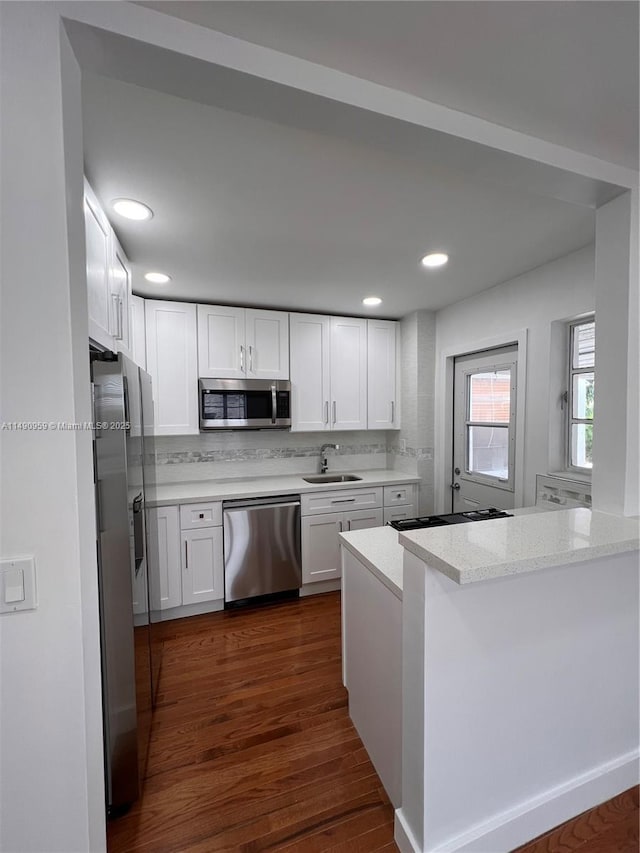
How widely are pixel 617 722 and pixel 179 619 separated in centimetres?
259

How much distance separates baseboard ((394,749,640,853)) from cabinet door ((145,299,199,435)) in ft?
8.65

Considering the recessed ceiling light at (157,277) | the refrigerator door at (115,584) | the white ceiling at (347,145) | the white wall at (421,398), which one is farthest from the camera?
the white wall at (421,398)

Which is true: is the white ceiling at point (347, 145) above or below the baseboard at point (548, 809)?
above

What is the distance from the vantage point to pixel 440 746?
42.7 inches

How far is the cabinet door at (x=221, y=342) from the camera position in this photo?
2.93 meters

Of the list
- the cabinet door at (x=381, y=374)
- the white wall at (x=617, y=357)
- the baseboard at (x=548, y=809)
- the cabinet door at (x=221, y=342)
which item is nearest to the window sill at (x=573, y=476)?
the white wall at (x=617, y=357)

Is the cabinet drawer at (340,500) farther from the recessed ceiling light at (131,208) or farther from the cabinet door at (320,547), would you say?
the recessed ceiling light at (131,208)

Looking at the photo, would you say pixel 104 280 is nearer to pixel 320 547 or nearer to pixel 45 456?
pixel 45 456

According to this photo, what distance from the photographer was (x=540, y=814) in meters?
1.22

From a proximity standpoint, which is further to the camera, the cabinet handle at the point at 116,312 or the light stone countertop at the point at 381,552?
the cabinet handle at the point at 116,312

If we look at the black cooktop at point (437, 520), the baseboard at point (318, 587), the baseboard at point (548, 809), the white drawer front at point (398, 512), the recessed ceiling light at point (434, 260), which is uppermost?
the recessed ceiling light at point (434, 260)

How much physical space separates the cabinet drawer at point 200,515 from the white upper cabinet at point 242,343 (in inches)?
42.3

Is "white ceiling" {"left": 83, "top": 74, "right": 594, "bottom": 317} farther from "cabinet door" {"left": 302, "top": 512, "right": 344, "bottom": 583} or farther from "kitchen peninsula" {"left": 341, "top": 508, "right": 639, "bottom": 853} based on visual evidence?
"cabinet door" {"left": 302, "top": 512, "right": 344, "bottom": 583}

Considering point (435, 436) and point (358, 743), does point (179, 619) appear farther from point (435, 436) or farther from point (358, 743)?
point (435, 436)
